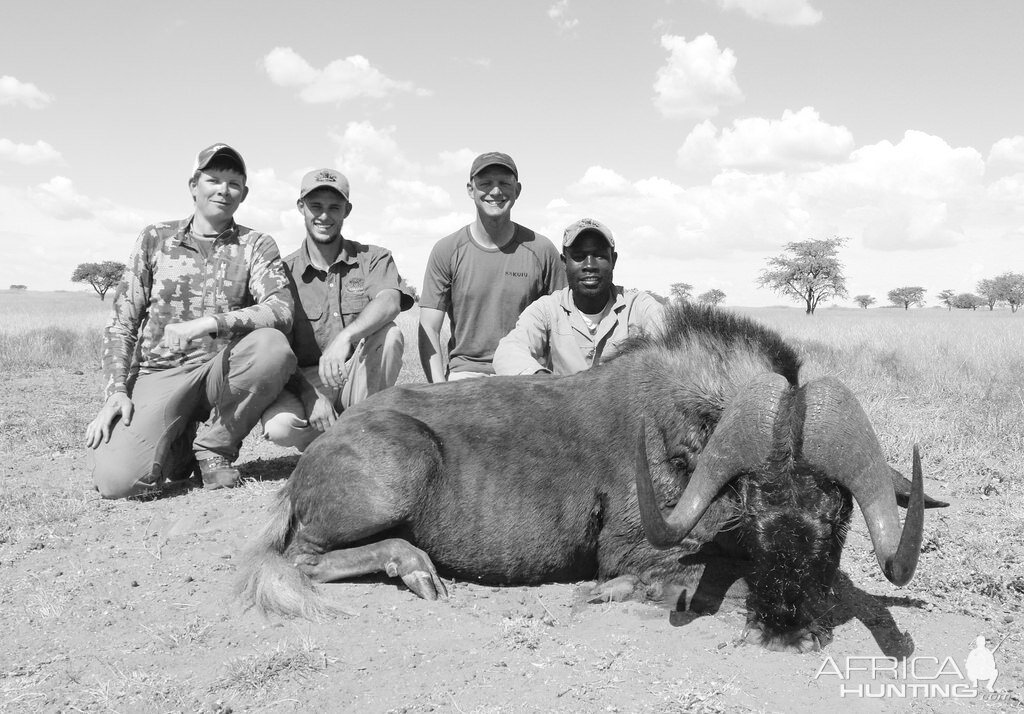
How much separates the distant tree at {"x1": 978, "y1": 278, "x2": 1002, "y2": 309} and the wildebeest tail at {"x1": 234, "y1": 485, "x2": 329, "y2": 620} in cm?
7207

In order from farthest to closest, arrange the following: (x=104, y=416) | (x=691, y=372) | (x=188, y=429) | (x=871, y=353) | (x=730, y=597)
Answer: (x=871, y=353) → (x=188, y=429) → (x=104, y=416) → (x=691, y=372) → (x=730, y=597)

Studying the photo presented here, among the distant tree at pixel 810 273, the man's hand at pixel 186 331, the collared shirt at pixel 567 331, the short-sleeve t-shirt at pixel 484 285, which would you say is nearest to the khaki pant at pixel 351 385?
the short-sleeve t-shirt at pixel 484 285

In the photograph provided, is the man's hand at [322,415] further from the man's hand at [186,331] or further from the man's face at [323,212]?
the man's face at [323,212]

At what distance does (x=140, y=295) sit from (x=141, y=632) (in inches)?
129

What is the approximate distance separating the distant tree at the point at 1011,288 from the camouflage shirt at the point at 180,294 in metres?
66.5

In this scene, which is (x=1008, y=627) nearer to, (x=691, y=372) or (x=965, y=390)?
(x=691, y=372)

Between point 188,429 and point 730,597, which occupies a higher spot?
point 188,429

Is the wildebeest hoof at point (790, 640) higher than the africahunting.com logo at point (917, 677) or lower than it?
higher

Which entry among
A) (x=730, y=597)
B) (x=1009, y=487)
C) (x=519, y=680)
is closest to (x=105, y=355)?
(x=519, y=680)

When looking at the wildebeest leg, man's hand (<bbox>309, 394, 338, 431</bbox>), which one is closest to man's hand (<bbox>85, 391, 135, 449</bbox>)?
man's hand (<bbox>309, 394, 338, 431</bbox>)

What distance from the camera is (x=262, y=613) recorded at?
388cm

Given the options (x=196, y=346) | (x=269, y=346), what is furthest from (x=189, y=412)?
(x=269, y=346)

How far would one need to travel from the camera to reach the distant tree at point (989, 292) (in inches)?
2505

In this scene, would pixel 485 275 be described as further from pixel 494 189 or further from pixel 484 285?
pixel 494 189
